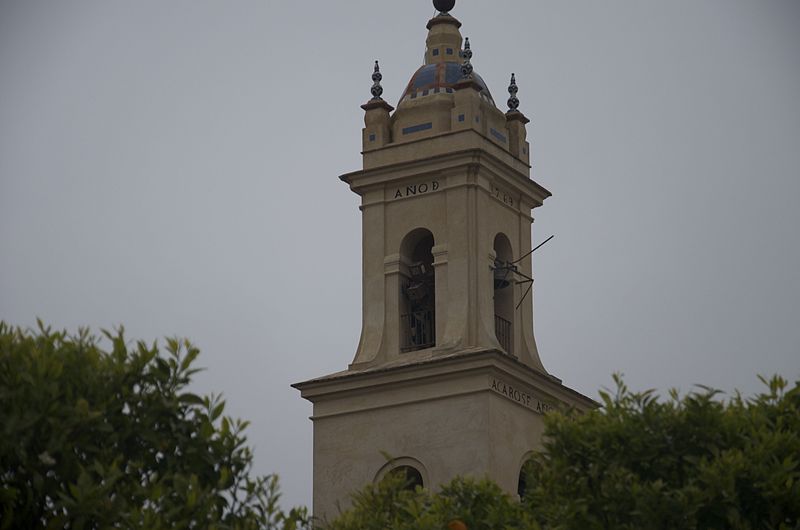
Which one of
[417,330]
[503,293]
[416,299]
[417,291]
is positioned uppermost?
[503,293]

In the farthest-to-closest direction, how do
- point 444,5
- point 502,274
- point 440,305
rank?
point 444,5 < point 502,274 < point 440,305

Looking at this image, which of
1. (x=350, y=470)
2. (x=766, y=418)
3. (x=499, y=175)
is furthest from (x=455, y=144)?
(x=766, y=418)

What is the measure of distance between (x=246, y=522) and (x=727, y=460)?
7.61 metres

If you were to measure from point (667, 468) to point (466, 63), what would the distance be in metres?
20.9

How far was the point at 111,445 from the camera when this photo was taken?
124 ft

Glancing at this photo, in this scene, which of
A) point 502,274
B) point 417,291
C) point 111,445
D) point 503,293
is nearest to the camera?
point 111,445

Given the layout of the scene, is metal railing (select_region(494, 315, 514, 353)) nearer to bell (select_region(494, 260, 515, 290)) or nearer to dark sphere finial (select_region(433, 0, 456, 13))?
bell (select_region(494, 260, 515, 290))

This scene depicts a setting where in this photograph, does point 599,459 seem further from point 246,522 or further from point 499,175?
point 499,175

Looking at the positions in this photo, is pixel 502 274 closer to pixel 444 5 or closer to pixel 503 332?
pixel 503 332

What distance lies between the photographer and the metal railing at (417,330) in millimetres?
59562

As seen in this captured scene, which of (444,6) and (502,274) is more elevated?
(444,6)

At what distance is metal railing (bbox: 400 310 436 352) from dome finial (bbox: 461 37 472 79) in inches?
214

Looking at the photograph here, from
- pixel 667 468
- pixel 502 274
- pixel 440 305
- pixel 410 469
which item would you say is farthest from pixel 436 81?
pixel 667 468

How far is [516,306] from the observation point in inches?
2399
